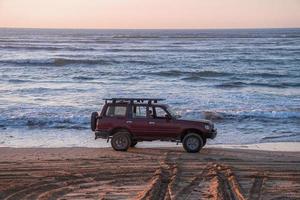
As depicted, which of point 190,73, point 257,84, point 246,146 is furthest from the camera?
point 190,73

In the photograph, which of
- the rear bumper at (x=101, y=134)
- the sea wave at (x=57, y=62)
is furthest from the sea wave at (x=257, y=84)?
the rear bumper at (x=101, y=134)

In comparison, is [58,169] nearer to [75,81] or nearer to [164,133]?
[164,133]

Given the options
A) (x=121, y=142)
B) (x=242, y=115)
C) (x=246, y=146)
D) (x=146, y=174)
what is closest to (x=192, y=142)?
(x=121, y=142)

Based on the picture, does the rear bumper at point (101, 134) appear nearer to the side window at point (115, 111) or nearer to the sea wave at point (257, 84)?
the side window at point (115, 111)

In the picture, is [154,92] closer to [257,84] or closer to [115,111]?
[257,84]

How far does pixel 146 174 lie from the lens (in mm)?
13258

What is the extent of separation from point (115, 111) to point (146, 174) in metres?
4.75

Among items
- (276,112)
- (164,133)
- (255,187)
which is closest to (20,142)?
(164,133)

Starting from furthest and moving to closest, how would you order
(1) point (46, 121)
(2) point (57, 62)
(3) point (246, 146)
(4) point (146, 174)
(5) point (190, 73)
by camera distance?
(2) point (57, 62)
(5) point (190, 73)
(1) point (46, 121)
(3) point (246, 146)
(4) point (146, 174)

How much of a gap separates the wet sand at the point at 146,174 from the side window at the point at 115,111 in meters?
1.18

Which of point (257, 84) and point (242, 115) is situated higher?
point (242, 115)

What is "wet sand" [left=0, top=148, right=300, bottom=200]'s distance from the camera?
1136 centimetres

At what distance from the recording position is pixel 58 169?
13875 mm

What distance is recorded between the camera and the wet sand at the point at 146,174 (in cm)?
1136
